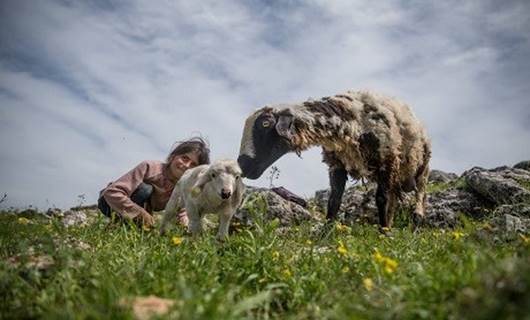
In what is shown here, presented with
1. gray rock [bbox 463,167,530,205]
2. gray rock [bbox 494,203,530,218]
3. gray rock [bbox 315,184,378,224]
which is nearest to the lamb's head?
gray rock [bbox 494,203,530,218]

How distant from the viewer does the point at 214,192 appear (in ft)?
18.4

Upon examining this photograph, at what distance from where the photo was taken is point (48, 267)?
3449 mm

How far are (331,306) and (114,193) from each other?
4.91m

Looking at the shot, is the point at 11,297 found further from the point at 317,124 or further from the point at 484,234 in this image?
the point at 317,124

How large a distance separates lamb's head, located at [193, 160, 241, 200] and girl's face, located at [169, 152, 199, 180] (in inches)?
76.6

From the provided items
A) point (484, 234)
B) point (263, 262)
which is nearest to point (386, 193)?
point (484, 234)

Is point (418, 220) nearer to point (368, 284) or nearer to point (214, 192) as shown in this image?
point (214, 192)

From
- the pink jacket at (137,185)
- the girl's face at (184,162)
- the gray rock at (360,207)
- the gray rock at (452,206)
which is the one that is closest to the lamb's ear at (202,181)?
the pink jacket at (137,185)

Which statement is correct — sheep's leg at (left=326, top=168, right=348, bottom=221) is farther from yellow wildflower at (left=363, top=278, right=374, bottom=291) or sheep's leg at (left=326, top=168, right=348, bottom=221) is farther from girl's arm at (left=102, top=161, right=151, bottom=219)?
yellow wildflower at (left=363, top=278, right=374, bottom=291)

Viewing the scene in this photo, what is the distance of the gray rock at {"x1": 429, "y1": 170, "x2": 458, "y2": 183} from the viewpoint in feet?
78.2

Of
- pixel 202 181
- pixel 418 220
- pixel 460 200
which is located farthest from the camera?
pixel 460 200

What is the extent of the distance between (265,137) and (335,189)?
1947mm

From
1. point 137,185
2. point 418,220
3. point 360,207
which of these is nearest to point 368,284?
point 137,185

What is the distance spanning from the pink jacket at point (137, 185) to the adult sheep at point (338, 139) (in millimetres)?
1545
